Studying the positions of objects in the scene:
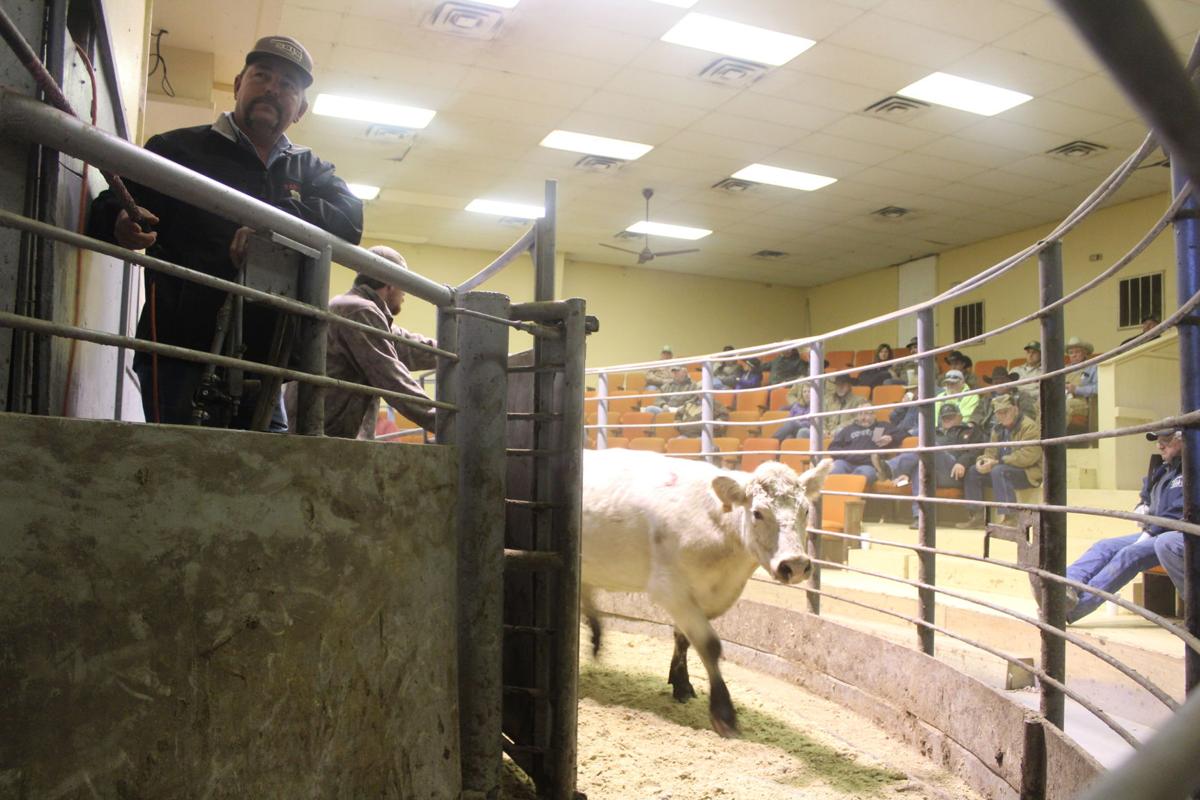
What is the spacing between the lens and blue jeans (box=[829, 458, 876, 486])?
870cm

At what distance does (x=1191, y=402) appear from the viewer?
70.9 inches

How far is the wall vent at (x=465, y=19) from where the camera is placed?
7387 millimetres

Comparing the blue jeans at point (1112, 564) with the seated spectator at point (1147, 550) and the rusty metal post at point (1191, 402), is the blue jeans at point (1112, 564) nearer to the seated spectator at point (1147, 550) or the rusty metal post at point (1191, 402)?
the seated spectator at point (1147, 550)

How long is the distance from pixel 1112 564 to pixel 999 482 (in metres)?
3.47

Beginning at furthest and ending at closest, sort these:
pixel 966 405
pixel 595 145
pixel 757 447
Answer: pixel 595 145, pixel 757 447, pixel 966 405

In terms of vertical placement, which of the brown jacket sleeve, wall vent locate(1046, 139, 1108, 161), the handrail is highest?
wall vent locate(1046, 139, 1108, 161)

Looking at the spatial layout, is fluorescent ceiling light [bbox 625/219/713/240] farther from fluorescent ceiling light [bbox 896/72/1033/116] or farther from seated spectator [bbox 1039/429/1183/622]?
seated spectator [bbox 1039/429/1183/622]

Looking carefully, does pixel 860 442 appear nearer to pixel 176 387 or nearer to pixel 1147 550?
pixel 1147 550

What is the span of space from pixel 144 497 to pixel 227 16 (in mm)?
6458

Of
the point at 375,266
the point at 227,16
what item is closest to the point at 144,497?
the point at 375,266

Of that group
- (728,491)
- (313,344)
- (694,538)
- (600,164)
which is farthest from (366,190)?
(313,344)

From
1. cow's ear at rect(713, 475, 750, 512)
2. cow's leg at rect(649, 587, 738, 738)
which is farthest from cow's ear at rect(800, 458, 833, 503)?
cow's leg at rect(649, 587, 738, 738)

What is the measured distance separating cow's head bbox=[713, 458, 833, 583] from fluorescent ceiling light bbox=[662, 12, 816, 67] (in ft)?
16.2

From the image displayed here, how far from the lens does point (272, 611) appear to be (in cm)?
145
